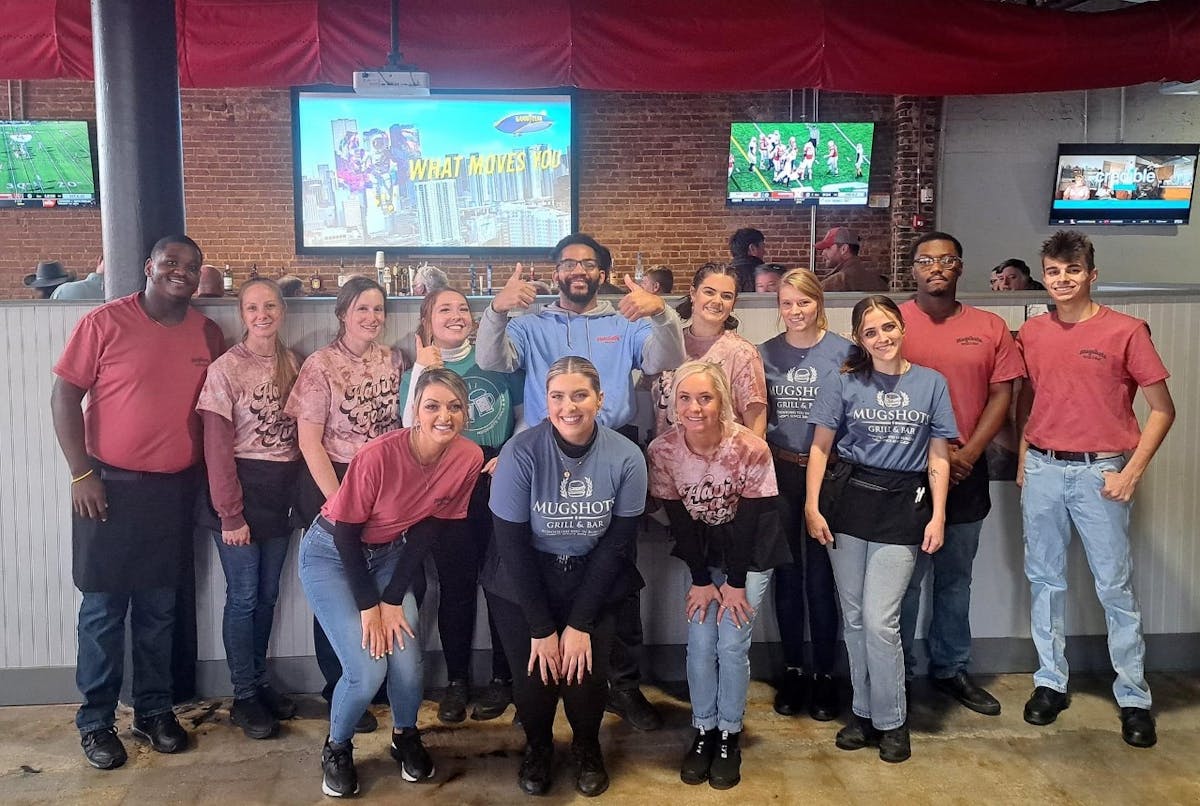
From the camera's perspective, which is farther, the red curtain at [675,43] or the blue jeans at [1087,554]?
the red curtain at [675,43]

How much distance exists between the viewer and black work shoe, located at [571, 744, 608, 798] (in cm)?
291

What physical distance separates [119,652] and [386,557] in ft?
3.39

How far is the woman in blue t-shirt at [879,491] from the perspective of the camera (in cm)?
309

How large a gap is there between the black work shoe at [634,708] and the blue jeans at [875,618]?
0.74 meters

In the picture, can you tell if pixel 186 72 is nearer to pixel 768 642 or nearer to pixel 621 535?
pixel 621 535

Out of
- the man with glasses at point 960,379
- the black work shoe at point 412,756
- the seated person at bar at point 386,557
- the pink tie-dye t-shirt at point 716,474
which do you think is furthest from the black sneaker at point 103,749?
the man with glasses at point 960,379

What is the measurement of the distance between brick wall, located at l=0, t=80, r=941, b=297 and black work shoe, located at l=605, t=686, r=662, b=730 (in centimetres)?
554

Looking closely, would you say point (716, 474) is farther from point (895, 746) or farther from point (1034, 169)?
point (1034, 169)

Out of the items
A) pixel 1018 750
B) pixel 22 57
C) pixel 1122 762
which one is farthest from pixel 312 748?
pixel 22 57

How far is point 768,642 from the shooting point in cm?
385

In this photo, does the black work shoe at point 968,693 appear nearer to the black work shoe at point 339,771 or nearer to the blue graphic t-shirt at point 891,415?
the blue graphic t-shirt at point 891,415

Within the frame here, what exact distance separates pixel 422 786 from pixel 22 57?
13.2 feet

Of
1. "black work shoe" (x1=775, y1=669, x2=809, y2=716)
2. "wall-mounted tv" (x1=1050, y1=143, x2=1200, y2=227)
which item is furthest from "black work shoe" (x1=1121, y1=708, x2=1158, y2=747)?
"wall-mounted tv" (x1=1050, y1=143, x2=1200, y2=227)

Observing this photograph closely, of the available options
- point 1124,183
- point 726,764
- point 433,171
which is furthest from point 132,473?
point 1124,183
